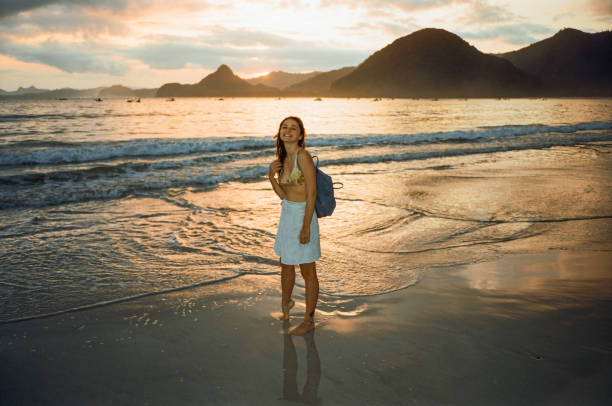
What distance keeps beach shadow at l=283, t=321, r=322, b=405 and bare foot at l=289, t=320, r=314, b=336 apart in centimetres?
4

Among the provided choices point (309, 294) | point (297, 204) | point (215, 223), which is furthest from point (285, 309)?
point (215, 223)

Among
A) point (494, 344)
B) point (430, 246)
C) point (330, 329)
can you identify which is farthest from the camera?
point (430, 246)

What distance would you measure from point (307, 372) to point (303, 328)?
1.93 ft

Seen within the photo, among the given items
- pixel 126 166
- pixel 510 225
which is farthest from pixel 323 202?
pixel 126 166

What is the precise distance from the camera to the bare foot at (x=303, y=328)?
11.9 ft

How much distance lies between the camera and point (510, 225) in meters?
7.23

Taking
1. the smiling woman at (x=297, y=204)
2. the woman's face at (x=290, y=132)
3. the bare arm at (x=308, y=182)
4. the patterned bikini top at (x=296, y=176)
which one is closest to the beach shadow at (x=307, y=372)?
the smiling woman at (x=297, y=204)

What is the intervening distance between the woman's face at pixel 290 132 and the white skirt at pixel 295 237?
0.55 meters

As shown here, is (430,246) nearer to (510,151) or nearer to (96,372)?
(96,372)

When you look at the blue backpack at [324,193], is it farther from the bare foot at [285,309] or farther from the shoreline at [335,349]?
the shoreline at [335,349]

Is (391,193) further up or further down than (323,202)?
further down

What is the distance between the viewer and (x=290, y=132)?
3391 mm

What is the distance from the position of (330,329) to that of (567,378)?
1841mm

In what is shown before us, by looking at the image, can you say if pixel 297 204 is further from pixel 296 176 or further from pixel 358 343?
pixel 358 343
